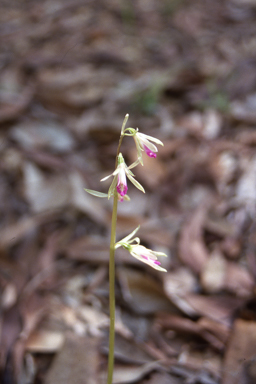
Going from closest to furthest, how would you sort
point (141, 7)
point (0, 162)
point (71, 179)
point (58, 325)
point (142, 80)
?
point (58, 325) < point (71, 179) < point (0, 162) < point (142, 80) < point (141, 7)

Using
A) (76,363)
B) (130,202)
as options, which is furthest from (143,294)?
(130,202)

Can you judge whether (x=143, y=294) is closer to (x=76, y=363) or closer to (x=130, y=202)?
(x=76, y=363)

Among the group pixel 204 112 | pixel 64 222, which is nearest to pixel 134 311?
pixel 64 222

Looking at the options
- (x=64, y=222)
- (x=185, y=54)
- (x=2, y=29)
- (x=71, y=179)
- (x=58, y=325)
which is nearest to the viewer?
(x=58, y=325)

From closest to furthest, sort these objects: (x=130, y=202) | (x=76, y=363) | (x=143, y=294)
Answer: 1. (x=76, y=363)
2. (x=143, y=294)
3. (x=130, y=202)

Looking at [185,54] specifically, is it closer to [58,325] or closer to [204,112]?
[204,112]

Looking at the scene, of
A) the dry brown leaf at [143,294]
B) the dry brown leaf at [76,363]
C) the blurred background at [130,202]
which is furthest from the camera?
the dry brown leaf at [143,294]

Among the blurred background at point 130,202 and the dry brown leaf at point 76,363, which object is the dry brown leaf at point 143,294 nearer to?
the blurred background at point 130,202

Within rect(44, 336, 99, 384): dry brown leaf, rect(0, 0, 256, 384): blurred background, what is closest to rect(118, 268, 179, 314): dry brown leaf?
rect(0, 0, 256, 384): blurred background

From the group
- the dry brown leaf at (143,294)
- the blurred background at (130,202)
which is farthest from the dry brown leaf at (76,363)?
the dry brown leaf at (143,294)
